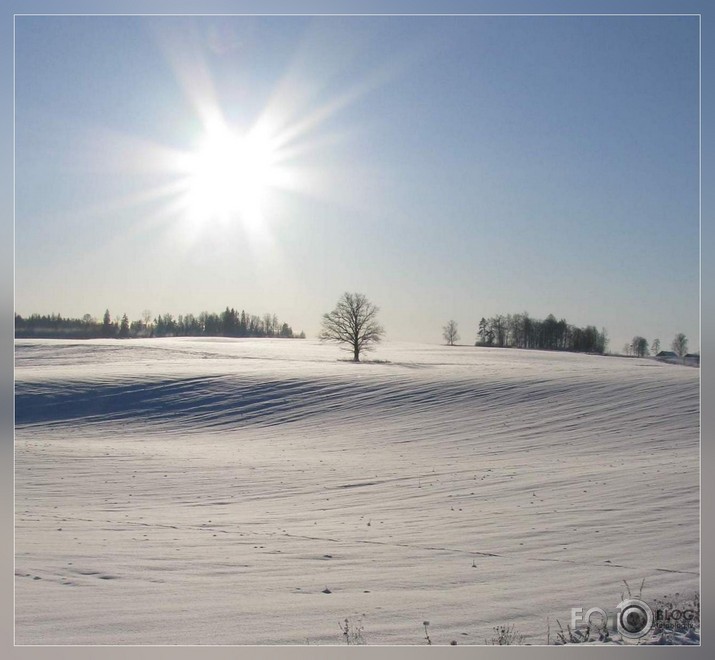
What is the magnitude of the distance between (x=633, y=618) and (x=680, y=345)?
282 cm

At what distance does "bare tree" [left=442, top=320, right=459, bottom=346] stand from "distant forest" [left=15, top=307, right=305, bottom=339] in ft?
5.32

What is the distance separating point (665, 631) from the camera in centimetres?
499

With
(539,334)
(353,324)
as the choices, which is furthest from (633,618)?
(353,324)

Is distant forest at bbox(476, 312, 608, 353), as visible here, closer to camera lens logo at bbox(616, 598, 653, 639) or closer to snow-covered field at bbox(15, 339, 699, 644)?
snow-covered field at bbox(15, 339, 699, 644)

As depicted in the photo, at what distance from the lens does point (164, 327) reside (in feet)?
25.2

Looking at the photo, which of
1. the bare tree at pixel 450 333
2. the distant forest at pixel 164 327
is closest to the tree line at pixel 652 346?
the bare tree at pixel 450 333

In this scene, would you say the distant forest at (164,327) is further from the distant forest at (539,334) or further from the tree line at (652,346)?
the tree line at (652,346)

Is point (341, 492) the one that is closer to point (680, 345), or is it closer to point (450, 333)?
point (450, 333)

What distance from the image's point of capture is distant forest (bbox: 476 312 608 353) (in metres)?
7.29

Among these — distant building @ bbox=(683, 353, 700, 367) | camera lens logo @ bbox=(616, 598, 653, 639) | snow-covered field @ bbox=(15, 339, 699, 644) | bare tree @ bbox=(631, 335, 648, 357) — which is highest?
bare tree @ bbox=(631, 335, 648, 357)

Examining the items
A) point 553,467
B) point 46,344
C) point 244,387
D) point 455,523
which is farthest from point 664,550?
point 244,387

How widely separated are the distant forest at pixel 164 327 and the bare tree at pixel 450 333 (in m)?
1.62

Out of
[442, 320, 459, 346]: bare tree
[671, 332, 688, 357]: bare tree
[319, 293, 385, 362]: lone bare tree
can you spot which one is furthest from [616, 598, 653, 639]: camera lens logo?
[319, 293, 385, 362]: lone bare tree

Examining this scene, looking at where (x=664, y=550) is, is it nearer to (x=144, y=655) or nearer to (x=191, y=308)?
(x=144, y=655)
